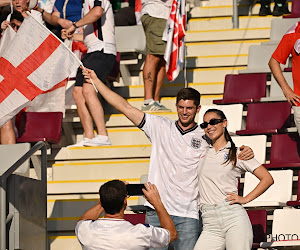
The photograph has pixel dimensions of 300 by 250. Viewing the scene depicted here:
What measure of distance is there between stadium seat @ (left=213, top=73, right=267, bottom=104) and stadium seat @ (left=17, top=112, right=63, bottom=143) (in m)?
1.69

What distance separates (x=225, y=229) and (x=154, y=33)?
4.06 meters

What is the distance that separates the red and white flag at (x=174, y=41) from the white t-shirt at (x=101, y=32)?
0.58 metres

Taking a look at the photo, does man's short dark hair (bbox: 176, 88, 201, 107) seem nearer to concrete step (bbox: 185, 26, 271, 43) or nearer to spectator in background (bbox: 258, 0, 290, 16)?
concrete step (bbox: 185, 26, 271, 43)

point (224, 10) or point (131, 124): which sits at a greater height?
point (224, 10)

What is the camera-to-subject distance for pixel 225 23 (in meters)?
11.6

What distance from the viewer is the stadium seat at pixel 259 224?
24.1 feet

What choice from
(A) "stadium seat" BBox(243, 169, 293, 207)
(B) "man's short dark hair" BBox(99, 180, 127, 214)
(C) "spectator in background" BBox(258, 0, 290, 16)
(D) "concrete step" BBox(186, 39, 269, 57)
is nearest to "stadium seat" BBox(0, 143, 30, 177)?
(A) "stadium seat" BBox(243, 169, 293, 207)

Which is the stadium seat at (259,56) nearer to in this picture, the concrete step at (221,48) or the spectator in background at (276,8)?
the concrete step at (221,48)

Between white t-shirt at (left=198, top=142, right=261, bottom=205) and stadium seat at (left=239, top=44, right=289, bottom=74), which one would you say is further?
stadium seat at (left=239, top=44, right=289, bottom=74)

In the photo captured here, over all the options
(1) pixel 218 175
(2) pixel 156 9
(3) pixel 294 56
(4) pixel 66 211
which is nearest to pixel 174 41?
(2) pixel 156 9

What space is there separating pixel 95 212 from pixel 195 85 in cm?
485

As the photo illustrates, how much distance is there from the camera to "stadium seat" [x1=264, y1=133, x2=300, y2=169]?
8469 millimetres

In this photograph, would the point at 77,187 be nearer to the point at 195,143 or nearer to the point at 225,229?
the point at 195,143

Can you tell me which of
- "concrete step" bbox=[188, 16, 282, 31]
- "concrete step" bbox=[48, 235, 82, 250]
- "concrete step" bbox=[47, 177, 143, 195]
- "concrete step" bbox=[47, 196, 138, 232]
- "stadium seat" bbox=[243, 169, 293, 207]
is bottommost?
"concrete step" bbox=[48, 235, 82, 250]
